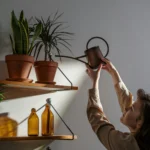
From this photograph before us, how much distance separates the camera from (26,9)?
1.90 meters

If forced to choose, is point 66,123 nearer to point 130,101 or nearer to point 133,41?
point 130,101

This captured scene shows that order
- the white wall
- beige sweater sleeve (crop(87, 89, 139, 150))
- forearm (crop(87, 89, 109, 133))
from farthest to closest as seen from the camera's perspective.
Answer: the white wall < forearm (crop(87, 89, 109, 133)) < beige sweater sleeve (crop(87, 89, 139, 150))

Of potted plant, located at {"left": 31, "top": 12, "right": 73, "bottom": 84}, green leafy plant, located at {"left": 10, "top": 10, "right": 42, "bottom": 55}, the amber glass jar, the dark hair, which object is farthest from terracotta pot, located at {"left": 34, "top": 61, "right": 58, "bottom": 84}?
the dark hair

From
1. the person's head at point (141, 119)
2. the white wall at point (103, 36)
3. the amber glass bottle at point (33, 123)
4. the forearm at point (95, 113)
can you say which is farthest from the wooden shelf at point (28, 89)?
the person's head at point (141, 119)

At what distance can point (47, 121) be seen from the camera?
70.1 inches

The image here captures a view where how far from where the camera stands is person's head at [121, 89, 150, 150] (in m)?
1.36

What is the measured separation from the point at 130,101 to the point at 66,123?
49cm

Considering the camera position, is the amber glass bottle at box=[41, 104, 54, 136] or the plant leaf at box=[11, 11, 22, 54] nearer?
the plant leaf at box=[11, 11, 22, 54]

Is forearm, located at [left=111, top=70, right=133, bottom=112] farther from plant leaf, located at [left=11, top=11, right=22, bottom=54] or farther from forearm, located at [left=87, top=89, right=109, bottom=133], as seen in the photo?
plant leaf, located at [left=11, top=11, right=22, bottom=54]

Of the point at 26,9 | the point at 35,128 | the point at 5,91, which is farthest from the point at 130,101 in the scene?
the point at 26,9

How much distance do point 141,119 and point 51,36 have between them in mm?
762

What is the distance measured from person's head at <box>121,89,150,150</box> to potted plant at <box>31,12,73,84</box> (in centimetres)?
52

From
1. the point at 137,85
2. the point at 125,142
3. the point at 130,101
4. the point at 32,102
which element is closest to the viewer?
the point at 125,142

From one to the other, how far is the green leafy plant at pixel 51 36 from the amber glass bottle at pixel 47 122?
1.06 ft
